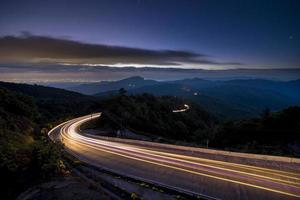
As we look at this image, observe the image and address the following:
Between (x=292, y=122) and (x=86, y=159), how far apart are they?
91.7ft

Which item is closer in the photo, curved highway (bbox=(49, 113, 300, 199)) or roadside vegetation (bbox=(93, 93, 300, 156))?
curved highway (bbox=(49, 113, 300, 199))

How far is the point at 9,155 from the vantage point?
49.8ft


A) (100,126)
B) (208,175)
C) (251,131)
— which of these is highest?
(208,175)

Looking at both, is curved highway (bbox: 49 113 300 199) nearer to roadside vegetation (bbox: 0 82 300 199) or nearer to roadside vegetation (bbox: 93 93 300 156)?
roadside vegetation (bbox: 0 82 300 199)

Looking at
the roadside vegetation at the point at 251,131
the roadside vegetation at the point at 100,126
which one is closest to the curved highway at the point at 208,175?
the roadside vegetation at the point at 100,126

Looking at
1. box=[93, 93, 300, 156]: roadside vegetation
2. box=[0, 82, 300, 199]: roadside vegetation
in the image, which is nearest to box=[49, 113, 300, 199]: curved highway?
box=[0, 82, 300, 199]: roadside vegetation

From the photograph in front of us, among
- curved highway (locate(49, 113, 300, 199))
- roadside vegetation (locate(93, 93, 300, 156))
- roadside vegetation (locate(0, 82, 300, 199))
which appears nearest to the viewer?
curved highway (locate(49, 113, 300, 199))

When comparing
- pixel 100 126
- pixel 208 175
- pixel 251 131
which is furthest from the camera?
pixel 100 126

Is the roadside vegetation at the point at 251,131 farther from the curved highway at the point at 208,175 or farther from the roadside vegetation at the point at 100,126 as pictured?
the curved highway at the point at 208,175

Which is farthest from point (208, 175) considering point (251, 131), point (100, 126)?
point (100, 126)

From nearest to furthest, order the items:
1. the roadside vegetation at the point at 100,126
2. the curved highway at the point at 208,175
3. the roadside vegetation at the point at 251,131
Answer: the curved highway at the point at 208,175, the roadside vegetation at the point at 100,126, the roadside vegetation at the point at 251,131

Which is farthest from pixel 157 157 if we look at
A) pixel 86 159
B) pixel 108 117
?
pixel 108 117

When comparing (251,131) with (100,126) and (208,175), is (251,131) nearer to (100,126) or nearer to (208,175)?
(208,175)

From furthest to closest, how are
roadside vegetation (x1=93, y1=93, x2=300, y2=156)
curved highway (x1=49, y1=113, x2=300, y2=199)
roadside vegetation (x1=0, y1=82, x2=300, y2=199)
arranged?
roadside vegetation (x1=93, y1=93, x2=300, y2=156)
roadside vegetation (x1=0, y1=82, x2=300, y2=199)
curved highway (x1=49, y1=113, x2=300, y2=199)
